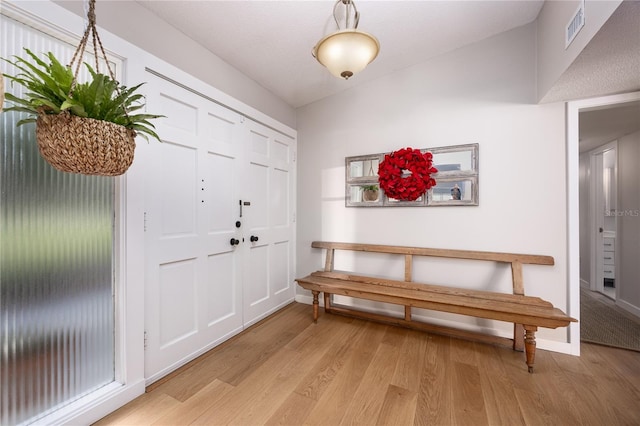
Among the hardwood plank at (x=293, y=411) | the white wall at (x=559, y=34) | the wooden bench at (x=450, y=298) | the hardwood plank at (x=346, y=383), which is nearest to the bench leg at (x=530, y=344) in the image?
the wooden bench at (x=450, y=298)

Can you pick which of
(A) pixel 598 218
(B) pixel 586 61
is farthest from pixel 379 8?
(A) pixel 598 218

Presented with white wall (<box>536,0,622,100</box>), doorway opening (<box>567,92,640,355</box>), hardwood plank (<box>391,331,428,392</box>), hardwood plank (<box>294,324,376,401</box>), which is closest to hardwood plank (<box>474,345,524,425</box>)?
hardwood plank (<box>391,331,428,392</box>)

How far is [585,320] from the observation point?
271 centimetres

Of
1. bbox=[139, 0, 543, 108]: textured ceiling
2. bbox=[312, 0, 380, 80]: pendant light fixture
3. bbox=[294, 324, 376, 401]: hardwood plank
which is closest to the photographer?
bbox=[312, 0, 380, 80]: pendant light fixture

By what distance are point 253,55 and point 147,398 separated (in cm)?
273

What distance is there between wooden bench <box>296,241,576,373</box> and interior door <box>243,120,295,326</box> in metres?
0.46

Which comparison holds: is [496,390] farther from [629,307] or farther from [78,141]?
[78,141]

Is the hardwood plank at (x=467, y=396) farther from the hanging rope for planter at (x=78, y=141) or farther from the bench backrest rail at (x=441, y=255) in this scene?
the hanging rope for planter at (x=78, y=141)

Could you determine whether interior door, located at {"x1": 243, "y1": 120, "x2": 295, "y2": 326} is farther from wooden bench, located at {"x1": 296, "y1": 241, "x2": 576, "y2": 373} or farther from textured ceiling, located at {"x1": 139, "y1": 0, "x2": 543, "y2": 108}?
textured ceiling, located at {"x1": 139, "y1": 0, "x2": 543, "y2": 108}

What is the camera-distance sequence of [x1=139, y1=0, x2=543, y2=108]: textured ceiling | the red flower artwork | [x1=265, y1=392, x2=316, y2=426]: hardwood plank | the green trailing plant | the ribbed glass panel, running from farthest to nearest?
the red flower artwork
[x1=139, y1=0, x2=543, y2=108]: textured ceiling
[x1=265, y1=392, x2=316, y2=426]: hardwood plank
the ribbed glass panel
the green trailing plant

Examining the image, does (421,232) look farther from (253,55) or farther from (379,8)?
(253,55)

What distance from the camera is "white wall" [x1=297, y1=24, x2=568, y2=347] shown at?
228 centimetres

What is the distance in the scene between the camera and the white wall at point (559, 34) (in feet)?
4.39

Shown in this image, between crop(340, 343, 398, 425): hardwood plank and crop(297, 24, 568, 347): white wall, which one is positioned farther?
crop(297, 24, 568, 347): white wall
